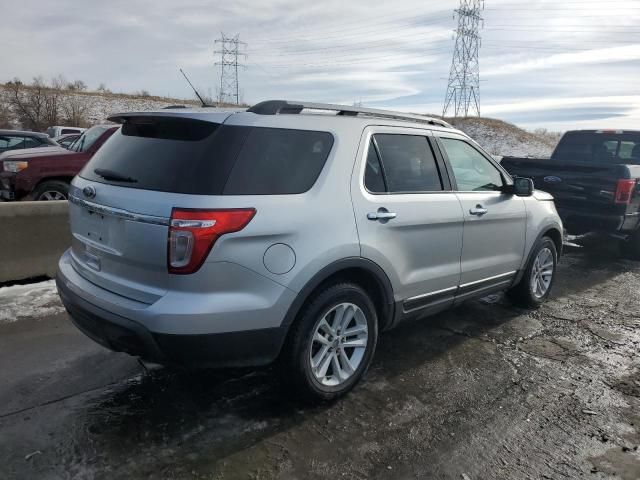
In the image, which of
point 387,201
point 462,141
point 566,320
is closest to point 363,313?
point 387,201

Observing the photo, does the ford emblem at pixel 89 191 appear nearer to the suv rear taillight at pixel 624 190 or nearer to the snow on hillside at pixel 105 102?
the suv rear taillight at pixel 624 190

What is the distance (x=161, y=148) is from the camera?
9.94 feet

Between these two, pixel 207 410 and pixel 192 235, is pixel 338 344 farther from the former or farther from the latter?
pixel 192 235

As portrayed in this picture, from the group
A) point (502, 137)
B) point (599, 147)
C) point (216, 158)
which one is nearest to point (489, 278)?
point (216, 158)

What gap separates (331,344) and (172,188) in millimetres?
1381

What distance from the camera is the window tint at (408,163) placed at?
365 cm

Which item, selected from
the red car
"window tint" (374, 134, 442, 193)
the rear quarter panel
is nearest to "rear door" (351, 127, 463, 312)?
"window tint" (374, 134, 442, 193)

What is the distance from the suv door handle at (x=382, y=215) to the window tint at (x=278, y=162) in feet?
1.54

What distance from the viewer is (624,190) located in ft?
23.4

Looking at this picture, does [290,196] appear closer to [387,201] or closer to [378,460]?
[387,201]

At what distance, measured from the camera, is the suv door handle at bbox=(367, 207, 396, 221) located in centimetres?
337

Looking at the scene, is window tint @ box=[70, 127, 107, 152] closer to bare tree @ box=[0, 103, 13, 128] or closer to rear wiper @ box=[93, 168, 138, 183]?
rear wiper @ box=[93, 168, 138, 183]

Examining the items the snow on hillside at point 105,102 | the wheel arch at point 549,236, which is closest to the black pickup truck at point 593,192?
the wheel arch at point 549,236

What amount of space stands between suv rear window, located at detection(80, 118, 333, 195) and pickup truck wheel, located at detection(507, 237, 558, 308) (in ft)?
9.81
